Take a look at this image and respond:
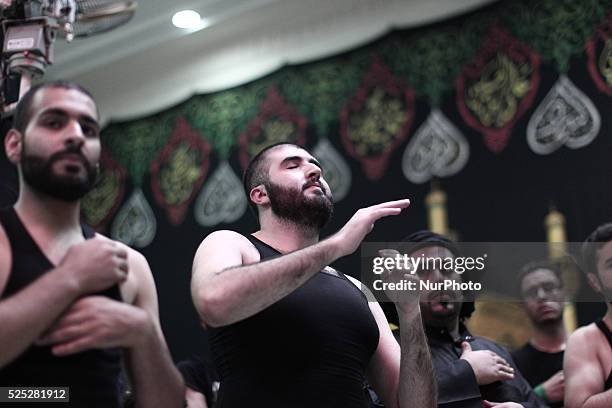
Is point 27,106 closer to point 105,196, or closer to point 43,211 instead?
point 43,211

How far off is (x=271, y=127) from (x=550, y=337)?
7.55 ft

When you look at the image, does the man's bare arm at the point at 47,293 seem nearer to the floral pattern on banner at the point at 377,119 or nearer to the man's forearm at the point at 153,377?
the man's forearm at the point at 153,377

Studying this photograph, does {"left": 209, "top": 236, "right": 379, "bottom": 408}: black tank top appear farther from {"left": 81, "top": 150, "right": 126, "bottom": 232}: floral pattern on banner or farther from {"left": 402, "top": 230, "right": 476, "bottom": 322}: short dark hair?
{"left": 81, "top": 150, "right": 126, "bottom": 232}: floral pattern on banner

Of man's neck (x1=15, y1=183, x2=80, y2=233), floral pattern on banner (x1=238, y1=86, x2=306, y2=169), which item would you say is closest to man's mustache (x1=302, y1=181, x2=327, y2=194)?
man's neck (x1=15, y1=183, x2=80, y2=233)

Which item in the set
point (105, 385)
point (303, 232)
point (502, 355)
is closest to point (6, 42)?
point (303, 232)

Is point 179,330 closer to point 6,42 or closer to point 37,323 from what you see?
point 6,42

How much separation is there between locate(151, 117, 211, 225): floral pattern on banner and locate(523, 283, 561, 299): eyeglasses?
2449mm

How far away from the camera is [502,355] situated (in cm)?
265

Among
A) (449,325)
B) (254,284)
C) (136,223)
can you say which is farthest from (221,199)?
(254,284)

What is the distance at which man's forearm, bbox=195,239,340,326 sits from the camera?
1794 mm

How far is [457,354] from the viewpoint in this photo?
8.39 feet

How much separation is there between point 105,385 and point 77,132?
48cm

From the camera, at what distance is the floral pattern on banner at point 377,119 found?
183 inches

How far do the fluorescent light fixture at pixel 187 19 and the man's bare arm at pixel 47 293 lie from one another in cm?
399
